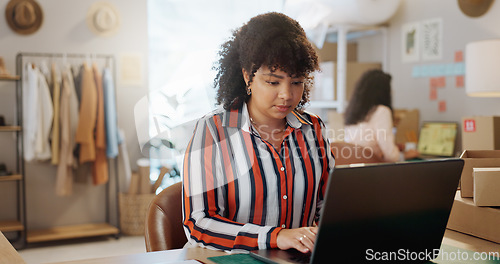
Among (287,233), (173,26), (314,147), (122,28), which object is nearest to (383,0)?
(173,26)

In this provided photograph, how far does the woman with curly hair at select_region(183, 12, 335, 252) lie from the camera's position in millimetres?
1466

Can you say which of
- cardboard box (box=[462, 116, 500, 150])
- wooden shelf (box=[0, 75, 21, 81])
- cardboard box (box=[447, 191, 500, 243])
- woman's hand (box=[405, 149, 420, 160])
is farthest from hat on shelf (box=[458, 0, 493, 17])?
wooden shelf (box=[0, 75, 21, 81])

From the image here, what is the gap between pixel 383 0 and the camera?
4.79 m

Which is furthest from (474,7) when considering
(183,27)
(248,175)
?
(248,175)

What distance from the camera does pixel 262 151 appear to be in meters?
1.54

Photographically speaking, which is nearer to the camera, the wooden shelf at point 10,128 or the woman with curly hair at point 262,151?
the woman with curly hair at point 262,151

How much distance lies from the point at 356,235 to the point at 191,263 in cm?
37

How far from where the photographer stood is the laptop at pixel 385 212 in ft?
3.02

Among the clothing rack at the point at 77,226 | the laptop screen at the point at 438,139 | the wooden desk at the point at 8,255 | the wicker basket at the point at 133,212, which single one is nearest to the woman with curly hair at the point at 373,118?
the laptop screen at the point at 438,139

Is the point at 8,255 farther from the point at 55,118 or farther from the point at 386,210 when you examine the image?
the point at 55,118

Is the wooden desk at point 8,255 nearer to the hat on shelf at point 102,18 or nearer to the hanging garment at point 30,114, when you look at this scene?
the hanging garment at point 30,114

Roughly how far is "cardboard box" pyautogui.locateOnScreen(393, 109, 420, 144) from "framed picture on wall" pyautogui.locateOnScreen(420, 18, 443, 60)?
495mm

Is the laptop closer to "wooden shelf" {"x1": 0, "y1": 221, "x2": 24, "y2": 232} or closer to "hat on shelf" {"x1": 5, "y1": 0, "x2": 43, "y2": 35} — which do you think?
"wooden shelf" {"x1": 0, "y1": 221, "x2": 24, "y2": 232}

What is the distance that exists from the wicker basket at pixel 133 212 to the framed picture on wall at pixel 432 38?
269cm
